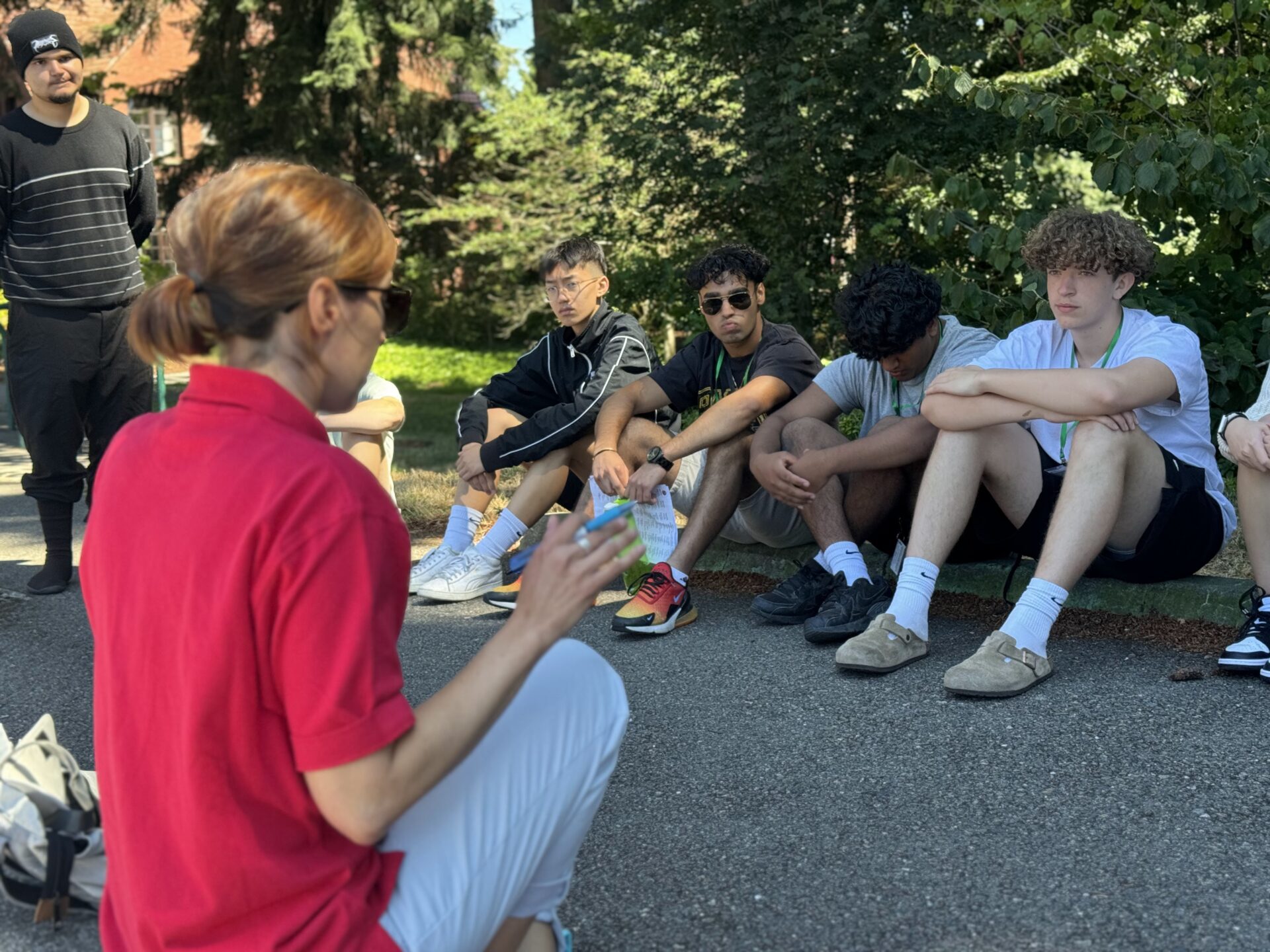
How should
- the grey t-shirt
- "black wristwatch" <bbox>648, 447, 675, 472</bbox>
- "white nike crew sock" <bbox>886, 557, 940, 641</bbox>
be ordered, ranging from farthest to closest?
"black wristwatch" <bbox>648, 447, 675, 472</bbox> < the grey t-shirt < "white nike crew sock" <bbox>886, 557, 940, 641</bbox>

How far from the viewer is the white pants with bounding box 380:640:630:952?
184 centimetres

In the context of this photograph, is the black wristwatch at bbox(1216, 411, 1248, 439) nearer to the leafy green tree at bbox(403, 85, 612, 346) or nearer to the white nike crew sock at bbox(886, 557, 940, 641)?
the white nike crew sock at bbox(886, 557, 940, 641)

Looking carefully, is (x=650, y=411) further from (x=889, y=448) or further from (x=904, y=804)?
(x=904, y=804)

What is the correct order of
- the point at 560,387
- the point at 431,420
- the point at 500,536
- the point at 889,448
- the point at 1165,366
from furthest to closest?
the point at 431,420
the point at 560,387
the point at 500,536
the point at 889,448
the point at 1165,366

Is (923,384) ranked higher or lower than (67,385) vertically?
higher

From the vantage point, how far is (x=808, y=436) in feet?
15.9

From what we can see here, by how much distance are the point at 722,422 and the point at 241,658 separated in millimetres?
3536

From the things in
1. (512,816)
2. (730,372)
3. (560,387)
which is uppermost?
(512,816)

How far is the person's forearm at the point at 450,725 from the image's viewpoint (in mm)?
1665

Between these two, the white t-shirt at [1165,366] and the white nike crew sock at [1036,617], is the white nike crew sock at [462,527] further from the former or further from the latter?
the white nike crew sock at [1036,617]

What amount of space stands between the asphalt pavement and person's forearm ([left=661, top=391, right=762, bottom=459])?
2.53 ft

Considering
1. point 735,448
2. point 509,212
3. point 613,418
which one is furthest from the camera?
point 509,212

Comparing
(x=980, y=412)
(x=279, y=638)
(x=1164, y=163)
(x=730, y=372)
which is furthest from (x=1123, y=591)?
(x=279, y=638)

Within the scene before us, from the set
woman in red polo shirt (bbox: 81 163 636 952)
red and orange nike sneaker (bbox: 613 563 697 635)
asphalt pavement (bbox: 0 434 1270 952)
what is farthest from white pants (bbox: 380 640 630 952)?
red and orange nike sneaker (bbox: 613 563 697 635)
